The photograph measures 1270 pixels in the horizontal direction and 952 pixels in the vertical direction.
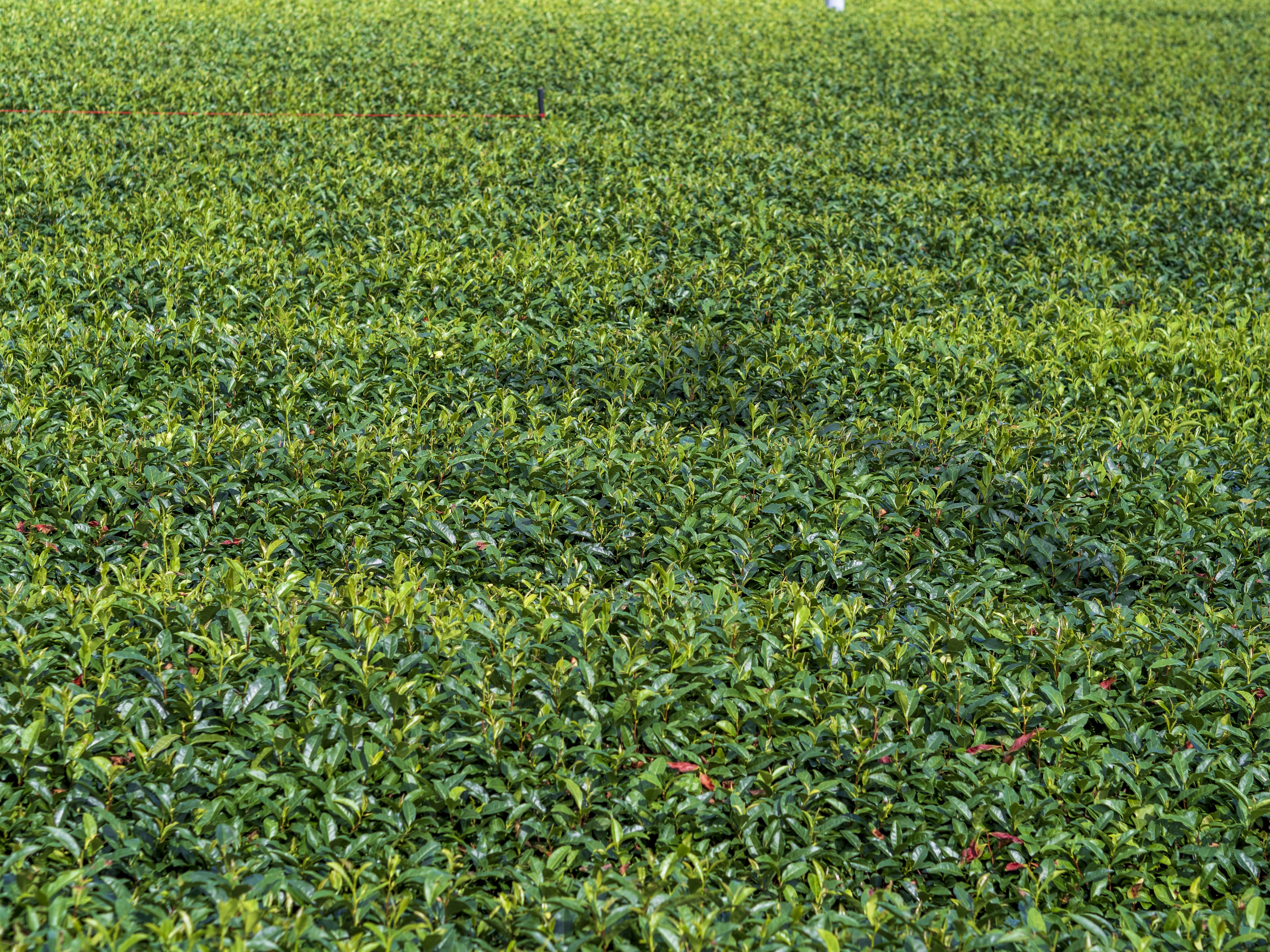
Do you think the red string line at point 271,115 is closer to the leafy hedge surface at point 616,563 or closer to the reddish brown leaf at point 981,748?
the leafy hedge surface at point 616,563

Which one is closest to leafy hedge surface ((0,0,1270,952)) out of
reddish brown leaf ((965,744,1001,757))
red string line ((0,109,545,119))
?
reddish brown leaf ((965,744,1001,757))

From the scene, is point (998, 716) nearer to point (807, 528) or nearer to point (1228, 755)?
point (1228, 755)

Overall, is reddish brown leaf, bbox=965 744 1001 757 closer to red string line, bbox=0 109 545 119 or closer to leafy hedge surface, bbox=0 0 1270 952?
leafy hedge surface, bbox=0 0 1270 952

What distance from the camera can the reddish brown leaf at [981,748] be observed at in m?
3.66

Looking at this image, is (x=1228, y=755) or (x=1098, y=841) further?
(x=1228, y=755)

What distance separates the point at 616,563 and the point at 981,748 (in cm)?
181

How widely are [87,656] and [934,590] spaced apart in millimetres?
3172

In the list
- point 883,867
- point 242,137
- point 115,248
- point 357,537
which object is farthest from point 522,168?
point 883,867

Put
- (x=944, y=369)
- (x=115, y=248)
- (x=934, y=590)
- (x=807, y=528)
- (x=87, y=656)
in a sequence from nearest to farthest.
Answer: (x=87, y=656)
(x=934, y=590)
(x=807, y=528)
(x=944, y=369)
(x=115, y=248)

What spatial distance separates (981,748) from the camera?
3.66 m

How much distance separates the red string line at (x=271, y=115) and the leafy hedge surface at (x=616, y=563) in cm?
151

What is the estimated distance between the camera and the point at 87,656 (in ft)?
12.0

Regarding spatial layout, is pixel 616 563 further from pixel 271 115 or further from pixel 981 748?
pixel 271 115

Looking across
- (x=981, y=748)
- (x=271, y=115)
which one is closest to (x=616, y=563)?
(x=981, y=748)
